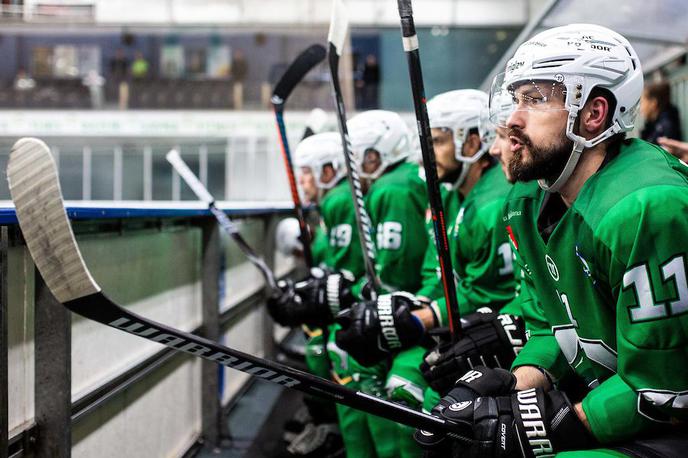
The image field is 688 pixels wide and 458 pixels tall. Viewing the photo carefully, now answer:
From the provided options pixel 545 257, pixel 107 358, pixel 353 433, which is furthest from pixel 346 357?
pixel 545 257

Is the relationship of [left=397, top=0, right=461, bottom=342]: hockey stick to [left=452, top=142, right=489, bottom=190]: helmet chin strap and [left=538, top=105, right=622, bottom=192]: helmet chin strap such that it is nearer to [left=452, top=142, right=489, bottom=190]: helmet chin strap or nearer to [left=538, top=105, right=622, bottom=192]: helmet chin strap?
[left=538, top=105, right=622, bottom=192]: helmet chin strap

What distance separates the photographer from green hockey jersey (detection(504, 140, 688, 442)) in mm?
1148

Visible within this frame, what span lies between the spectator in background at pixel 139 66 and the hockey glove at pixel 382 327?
1461cm

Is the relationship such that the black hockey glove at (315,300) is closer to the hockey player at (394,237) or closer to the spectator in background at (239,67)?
the hockey player at (394,237)

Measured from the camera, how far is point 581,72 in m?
1.37

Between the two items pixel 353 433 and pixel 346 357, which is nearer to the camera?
pixel 353 433

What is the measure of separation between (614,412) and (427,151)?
2.44ft

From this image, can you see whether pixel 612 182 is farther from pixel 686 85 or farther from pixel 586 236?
pixel 686 85

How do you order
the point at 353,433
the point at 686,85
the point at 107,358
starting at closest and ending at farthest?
the point at 107,358 < the point at 353,433 < the point at 686,85

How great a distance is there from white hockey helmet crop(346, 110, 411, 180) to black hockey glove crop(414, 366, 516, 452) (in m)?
1.60

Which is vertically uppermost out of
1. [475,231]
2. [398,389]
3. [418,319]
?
[475,231]

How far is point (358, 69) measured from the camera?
8922mm

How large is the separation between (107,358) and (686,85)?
408 centimetres

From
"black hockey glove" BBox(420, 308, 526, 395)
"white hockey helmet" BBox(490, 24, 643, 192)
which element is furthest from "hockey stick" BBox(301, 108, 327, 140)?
"white hockey helmet" BBox(490, 24, 643, 192)
